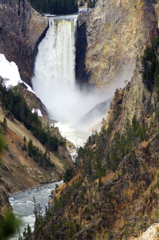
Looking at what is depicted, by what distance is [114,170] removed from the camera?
3031 centimetres

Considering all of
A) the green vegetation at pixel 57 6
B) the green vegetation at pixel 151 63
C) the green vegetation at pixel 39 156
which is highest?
the green vegetation at pixel 57 6

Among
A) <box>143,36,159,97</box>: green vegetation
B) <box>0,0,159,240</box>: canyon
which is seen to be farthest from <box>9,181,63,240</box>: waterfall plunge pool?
<box>143,36,159,97</box>: green vegetation

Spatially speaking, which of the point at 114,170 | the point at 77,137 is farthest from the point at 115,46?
the point at 114,170

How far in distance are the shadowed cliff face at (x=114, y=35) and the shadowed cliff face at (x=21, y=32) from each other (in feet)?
47.1

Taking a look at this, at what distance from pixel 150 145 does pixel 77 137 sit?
6692 centimetres

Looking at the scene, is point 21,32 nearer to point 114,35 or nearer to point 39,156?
point 114,35

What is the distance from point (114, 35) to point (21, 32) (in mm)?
27855

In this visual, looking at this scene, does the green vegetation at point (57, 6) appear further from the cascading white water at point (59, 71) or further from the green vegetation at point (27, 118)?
the green vegetation at point (27, 118)

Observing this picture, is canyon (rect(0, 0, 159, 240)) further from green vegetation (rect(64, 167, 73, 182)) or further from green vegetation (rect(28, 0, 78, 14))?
green vegetation (rect(28, 0, 78, 14))

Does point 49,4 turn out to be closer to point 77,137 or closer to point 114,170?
point 77,137

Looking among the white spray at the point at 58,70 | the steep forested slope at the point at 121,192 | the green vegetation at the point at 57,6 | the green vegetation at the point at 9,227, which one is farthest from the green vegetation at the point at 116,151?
the green vegetation at the point at 57,6

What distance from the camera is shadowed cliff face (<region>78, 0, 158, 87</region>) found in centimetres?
10806

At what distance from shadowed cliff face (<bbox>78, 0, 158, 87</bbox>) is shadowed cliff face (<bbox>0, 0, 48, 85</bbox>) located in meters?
14.4

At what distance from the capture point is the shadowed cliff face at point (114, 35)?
355 feet
